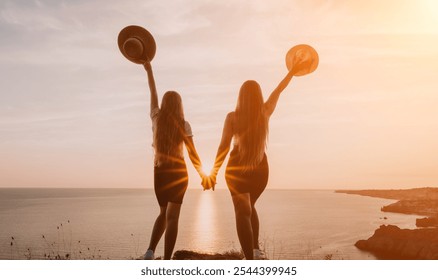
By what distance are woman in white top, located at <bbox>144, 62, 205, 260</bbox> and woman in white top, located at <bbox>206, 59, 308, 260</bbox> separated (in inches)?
18.8

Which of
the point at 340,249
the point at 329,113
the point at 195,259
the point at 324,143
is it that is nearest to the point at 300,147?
the point at 324,143

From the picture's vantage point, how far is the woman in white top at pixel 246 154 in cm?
514

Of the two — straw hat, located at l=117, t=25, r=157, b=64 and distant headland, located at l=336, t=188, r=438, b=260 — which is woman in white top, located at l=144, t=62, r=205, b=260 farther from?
distant headland, located at l=336, t=188, r=438, b=260

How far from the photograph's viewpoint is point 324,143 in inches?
5148

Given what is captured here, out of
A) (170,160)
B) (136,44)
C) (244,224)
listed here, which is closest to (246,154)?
(244,224)

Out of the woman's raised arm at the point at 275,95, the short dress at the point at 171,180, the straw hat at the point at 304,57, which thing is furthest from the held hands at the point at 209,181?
the straw hat at the point at 304,57

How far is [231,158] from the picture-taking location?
5.27 metres

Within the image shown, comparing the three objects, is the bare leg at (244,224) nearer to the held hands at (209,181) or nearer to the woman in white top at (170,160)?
the held hands at (209,181)

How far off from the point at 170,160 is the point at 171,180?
0.24 metres

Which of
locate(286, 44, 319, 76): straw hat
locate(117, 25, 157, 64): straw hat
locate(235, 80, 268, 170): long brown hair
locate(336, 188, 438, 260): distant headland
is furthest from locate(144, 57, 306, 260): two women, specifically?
locate(336, 188, 438, 260): distant headland
